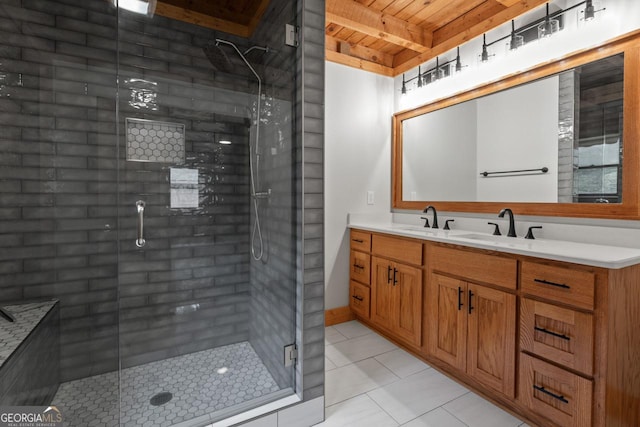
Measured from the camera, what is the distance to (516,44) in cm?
225

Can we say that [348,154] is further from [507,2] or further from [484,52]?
[507,2]

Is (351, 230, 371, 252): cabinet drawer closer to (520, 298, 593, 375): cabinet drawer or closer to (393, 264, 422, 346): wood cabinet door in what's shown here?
(393, 264, 422, 346): wood cabinet door

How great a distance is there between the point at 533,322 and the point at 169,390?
2001 millimetres

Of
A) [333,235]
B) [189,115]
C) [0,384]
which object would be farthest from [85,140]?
[333,235]

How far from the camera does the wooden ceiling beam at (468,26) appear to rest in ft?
7.45

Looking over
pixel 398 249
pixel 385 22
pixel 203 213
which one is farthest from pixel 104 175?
pixel 385 22

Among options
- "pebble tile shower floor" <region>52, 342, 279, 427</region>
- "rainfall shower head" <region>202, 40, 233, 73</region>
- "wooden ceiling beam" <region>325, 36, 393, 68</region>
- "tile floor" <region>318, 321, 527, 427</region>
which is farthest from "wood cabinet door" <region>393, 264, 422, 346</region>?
"wooden ceiling beam" <region>325, 36, 393, 68</region>

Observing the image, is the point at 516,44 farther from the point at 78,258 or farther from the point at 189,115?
the point at 78,258

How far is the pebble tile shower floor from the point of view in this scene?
5.41 feet

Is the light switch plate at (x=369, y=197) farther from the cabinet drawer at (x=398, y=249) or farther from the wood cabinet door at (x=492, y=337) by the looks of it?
the wood cabinet door at (x=492, y=337)

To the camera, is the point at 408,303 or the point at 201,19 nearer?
the point at 201,19

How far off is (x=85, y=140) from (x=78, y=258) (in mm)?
729

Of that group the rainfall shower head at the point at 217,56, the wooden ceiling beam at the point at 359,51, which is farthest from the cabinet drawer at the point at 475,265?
the wooden ceiling beam at the point at 359,51

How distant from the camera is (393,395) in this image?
1.95 metres
